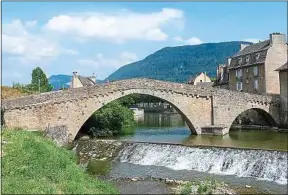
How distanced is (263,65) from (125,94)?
14024 millimetres

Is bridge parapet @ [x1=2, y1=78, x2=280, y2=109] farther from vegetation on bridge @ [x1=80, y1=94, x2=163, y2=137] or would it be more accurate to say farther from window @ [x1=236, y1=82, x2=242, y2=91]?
window @ [x1=236, y1=82, x2=242, y2=91]

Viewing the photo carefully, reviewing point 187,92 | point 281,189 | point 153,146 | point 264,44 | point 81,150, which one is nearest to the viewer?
point 281,189

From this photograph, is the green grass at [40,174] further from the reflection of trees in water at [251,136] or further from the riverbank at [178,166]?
the reflection of trees in water at [251,136]

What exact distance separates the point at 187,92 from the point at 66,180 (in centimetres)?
1860

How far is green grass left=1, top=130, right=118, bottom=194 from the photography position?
12.8 m

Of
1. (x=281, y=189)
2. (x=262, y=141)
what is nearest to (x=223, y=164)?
(x=281, y=189)

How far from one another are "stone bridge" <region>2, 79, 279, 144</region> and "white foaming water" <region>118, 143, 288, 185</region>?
19.2 feet

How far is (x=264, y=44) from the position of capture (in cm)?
4012

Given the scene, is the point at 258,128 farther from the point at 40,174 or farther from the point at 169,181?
the point at 40,174

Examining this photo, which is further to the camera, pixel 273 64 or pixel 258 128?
pixel 273 64

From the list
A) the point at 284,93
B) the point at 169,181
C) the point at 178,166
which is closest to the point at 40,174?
the point at 169,181

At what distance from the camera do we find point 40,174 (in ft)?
48.0

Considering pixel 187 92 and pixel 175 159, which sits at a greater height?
pixel 187 92

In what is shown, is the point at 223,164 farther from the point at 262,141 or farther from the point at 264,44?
the point at 264,44
